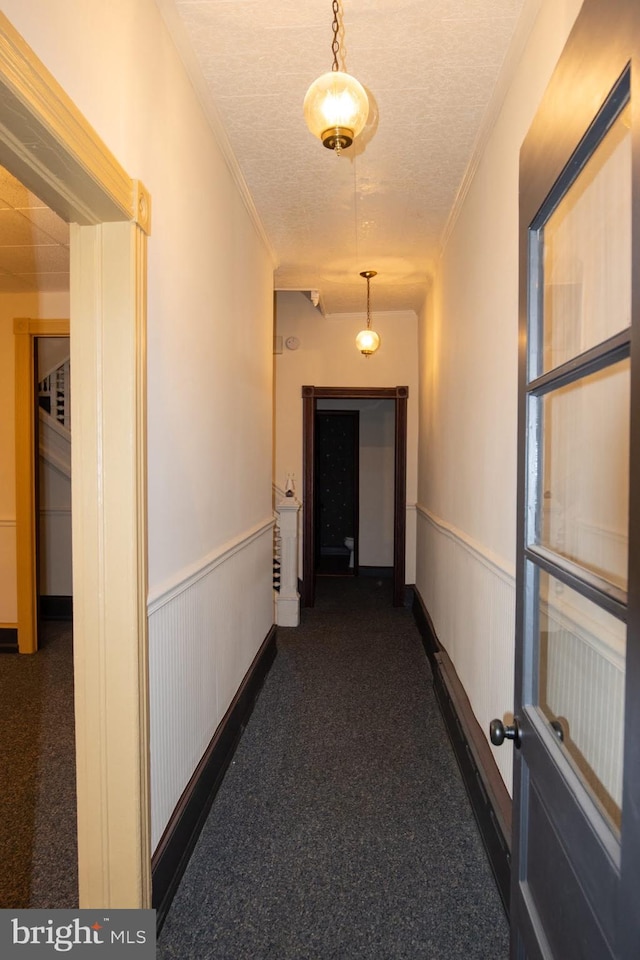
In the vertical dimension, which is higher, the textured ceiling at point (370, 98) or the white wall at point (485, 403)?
the textured ceiling at point (370, 98)

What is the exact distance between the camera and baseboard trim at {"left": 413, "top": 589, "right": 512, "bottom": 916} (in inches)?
69.6

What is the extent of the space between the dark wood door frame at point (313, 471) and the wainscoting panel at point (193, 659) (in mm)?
2216

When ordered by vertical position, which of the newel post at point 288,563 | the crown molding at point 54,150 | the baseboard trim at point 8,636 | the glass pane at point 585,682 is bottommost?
the baseboard trim at point 8,636

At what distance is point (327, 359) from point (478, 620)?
11.5ft

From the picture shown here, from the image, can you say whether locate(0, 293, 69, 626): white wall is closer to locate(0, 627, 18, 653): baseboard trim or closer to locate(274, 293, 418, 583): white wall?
locate(0, 627, 18, 653): baseboard trim

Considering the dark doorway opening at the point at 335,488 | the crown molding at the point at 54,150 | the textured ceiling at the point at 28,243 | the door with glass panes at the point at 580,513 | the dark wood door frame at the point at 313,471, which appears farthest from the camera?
the dark doorway opening at the point at 335,488

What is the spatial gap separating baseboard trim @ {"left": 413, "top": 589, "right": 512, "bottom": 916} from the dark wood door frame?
77.3 inches

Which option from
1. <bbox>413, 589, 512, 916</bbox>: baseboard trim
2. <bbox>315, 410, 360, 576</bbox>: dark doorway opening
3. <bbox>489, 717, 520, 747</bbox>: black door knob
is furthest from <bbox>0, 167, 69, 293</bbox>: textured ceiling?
<bbox>315, 410, 360, 576</bbox>: dark doorway opening

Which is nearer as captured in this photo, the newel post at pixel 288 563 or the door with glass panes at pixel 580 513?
the door with glass panes at pixel 580 513

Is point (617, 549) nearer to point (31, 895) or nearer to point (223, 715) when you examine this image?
point (31, 895)

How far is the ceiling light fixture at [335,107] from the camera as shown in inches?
53.1

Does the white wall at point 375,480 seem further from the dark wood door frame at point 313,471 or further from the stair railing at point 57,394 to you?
the stair railing at point 57,394

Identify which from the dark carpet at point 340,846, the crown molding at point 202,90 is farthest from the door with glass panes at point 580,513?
the crown molding at point 202,90

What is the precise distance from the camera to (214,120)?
222cm
